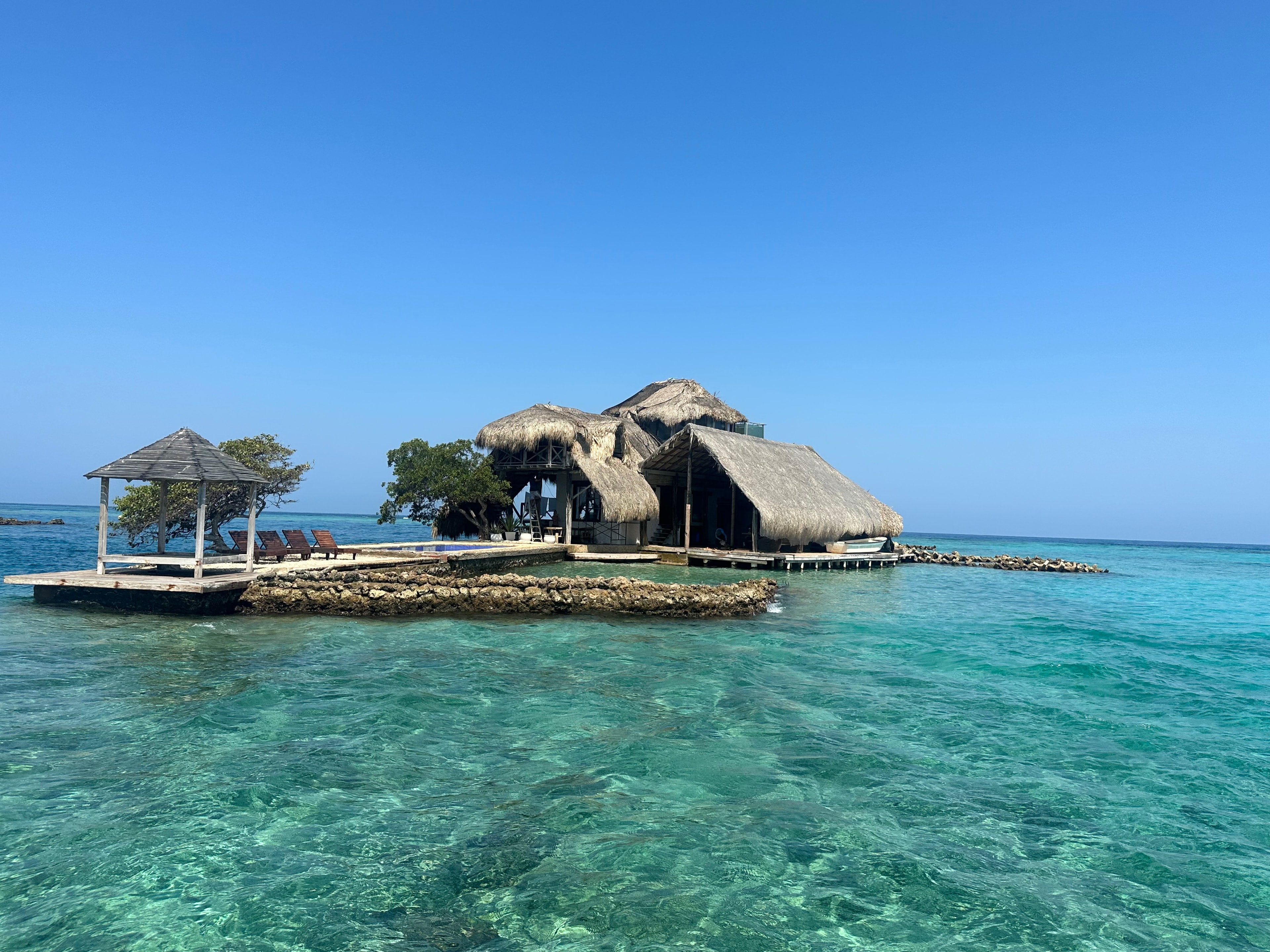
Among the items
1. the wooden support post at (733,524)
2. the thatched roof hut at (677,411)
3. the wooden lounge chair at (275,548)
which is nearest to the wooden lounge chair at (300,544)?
the wooden lounge chair at (275,548)

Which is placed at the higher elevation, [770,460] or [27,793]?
[770,460]

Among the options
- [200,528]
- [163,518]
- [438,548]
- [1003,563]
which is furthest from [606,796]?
[1003,563]

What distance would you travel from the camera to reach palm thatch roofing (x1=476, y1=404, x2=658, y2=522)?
75.6ft

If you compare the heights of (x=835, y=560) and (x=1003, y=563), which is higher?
(x=835, y=560)

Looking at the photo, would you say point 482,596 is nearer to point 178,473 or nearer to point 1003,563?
point 178,473

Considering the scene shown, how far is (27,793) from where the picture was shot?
5176 millimetres

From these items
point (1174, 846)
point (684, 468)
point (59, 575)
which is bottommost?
point (1174, 846)

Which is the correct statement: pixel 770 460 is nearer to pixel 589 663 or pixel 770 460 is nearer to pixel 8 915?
pixel 589 663

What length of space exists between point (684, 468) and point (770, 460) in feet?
10.2

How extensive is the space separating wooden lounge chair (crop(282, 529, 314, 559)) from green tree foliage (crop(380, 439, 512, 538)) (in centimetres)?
624

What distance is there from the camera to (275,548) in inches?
630

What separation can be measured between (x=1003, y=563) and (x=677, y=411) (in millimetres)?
16707

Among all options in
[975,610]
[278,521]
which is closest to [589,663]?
[975,610]

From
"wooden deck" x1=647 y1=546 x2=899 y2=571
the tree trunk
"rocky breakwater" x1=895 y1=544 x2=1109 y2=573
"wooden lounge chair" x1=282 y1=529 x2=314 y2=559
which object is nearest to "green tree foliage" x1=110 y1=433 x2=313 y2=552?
"wooden lounge chair" x1=282 y1=529 x2=314 y2=559
